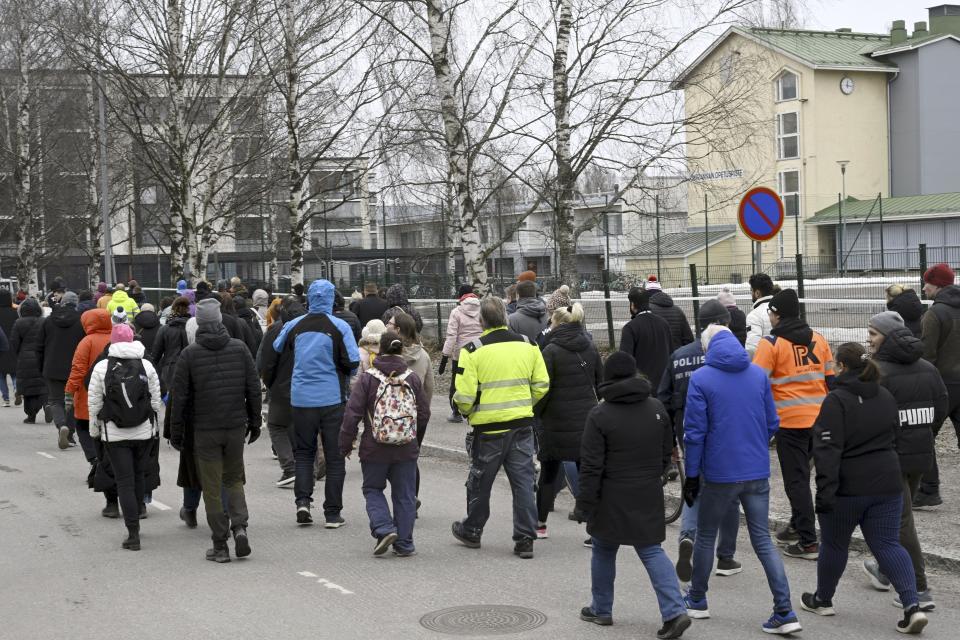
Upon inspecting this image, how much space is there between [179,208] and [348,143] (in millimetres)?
4240

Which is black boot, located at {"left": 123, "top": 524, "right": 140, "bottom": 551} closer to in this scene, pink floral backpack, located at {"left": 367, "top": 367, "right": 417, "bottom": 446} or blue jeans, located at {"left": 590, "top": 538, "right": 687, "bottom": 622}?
pink floral backpack, located at {"left": 367, "top": 367, "right": 417, "bottom": 446}

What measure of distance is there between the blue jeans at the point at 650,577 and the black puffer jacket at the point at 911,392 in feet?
5.82

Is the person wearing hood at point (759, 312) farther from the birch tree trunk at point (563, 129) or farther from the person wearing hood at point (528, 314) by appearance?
the birch tree trunk at point (563, 129)

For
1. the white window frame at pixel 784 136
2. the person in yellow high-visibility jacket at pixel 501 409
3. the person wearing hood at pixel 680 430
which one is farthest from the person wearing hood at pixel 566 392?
the white window frame at pixel 784 136

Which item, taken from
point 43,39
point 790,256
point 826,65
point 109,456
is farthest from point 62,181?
point 109,456

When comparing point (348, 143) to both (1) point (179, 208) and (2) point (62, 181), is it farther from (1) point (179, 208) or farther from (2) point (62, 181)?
(2) point (62, 181)

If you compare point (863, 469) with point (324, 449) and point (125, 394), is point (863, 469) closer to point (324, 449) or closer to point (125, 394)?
point (324, 449)

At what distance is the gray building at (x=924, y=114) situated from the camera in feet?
185

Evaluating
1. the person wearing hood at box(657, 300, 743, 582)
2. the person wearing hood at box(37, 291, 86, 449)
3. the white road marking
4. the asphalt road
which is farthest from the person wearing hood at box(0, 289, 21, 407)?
the person wearing hood at box(657, 300, 743, 582)

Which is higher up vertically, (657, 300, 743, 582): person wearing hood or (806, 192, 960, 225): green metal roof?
(806, 192, 960, 225): green metal roof

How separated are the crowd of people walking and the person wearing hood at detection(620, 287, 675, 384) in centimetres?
2

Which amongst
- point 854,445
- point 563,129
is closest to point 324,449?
point 854,445

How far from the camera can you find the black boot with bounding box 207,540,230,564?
8.62 metres

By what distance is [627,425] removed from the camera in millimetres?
6344
